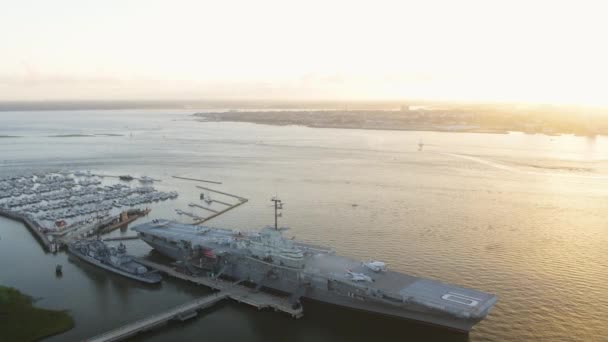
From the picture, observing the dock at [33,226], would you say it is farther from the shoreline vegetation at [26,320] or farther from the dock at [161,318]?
the dock at [161,318]

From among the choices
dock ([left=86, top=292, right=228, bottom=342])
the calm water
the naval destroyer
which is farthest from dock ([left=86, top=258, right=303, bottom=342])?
the naval destroyer

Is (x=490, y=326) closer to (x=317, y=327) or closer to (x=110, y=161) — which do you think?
(x=317, y=327)

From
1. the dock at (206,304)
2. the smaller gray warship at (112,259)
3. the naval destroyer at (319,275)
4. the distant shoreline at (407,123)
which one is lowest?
Result: the dock at (206,304)

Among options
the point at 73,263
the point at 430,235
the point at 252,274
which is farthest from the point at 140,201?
the point at 430,235

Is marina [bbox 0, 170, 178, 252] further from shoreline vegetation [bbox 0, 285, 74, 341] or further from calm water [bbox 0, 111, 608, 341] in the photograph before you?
shoreline vegetation [bbox 0, 285, 74, 341]

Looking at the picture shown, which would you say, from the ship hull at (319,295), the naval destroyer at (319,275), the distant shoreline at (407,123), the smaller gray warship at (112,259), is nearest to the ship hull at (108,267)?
the smaller gray warship at (112,259)

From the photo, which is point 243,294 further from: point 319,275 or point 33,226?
point 33,226
